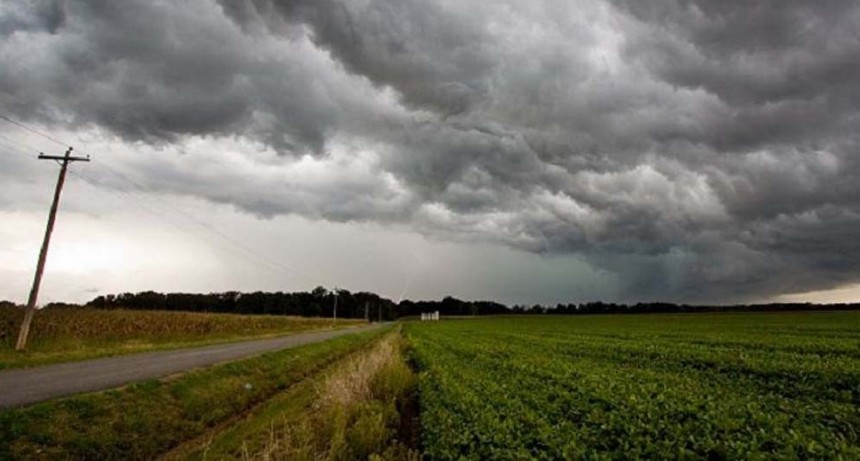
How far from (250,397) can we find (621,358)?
1540 centimetres

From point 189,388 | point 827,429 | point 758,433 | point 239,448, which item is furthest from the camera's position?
point 189,388

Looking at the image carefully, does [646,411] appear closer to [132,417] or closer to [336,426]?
[336,426]

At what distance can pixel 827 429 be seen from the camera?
890 cm

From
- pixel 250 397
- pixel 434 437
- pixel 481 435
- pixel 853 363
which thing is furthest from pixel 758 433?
pixel 250 397

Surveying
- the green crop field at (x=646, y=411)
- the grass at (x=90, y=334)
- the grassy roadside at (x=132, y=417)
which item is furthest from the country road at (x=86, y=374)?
the green crop field at (x=646, y=411)

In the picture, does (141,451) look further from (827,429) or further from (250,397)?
(827,429)

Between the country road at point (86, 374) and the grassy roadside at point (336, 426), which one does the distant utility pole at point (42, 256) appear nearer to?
the country road at point (86, 374)

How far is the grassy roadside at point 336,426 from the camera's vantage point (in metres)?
10.4

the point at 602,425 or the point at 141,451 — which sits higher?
the point at 602,425

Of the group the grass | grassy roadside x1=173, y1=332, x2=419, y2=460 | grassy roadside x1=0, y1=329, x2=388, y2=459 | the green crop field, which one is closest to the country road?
grassy roadside x1=0, y1=329, x2=388, y2=459

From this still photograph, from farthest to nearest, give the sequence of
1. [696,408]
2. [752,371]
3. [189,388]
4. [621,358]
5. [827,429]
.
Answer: [621,358] < [189,388] < [752,371] < [696,408] < [827,429]

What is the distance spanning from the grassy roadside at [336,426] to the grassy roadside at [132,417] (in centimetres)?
90

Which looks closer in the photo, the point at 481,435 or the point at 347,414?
the point at 481,435

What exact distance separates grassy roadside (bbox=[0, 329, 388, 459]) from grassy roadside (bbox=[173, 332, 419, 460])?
90 cm
